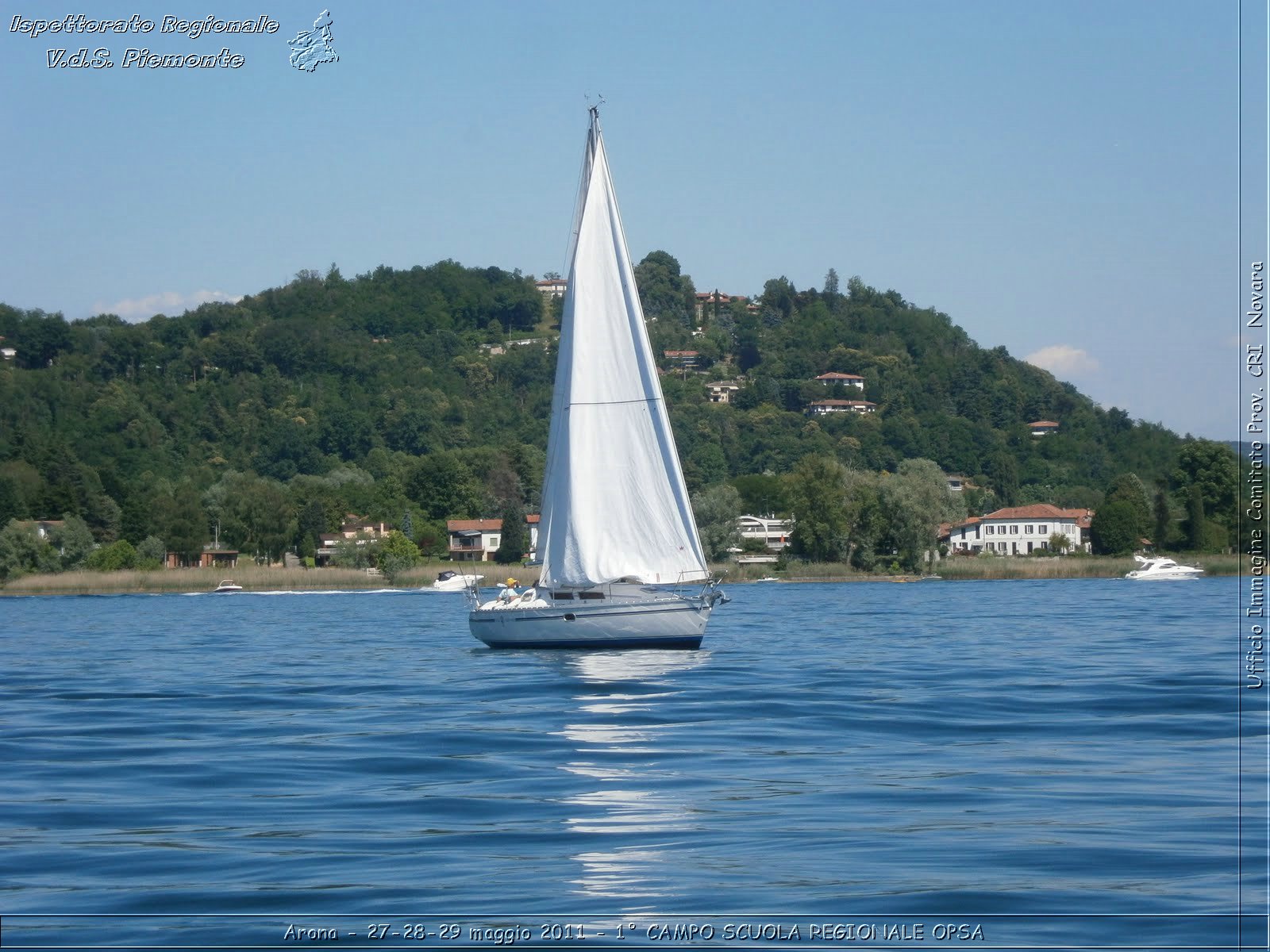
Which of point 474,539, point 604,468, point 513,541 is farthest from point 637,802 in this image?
point 474,539

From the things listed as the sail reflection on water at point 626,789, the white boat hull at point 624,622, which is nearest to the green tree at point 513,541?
the white boat hull at point 624,622

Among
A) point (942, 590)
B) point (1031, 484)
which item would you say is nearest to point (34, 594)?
point (942, 590)

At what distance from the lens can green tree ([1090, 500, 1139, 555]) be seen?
93.9 metres

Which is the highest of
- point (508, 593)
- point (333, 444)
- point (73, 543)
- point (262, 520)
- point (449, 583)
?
point (333, 444)

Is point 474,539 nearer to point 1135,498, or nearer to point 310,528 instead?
point 310,528

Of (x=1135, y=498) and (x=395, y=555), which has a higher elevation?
(x=1135, y=498)

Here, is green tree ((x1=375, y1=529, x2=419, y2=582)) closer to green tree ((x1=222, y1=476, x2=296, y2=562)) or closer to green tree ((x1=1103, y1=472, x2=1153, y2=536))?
green tree ((x1=222, y1=476, x2=296, y2=562))

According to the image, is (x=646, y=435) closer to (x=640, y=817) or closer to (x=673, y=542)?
(x=673, y=542)

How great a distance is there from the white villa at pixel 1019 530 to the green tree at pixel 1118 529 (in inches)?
681

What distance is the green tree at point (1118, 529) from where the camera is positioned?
308ft

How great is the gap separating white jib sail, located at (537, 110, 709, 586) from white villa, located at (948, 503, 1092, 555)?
3421 inches

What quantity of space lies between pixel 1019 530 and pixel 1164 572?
41.9 meters

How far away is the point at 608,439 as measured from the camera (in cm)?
3161

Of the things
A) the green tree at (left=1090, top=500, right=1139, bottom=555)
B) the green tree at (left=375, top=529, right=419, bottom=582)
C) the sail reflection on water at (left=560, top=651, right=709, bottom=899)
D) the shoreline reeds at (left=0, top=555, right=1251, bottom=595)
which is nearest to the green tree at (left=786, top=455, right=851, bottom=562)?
the shoreline reeds at (left=0, top=555, right=1251, bottom=595)
